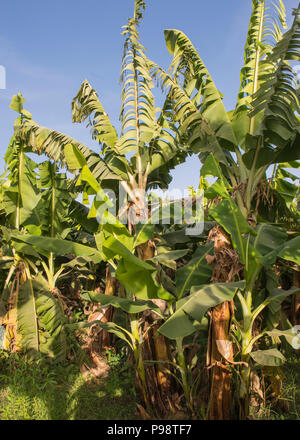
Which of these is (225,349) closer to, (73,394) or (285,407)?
(285,407)

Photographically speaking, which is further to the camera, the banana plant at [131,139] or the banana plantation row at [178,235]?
the banana plant at [131,139]

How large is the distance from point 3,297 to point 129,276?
13.3 ft

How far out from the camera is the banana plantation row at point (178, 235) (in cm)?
366

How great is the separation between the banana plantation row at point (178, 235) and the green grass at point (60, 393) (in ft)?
Result: 1.06

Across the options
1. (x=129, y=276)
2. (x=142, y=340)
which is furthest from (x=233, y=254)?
(x=142, y=340)

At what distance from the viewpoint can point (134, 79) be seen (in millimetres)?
6387

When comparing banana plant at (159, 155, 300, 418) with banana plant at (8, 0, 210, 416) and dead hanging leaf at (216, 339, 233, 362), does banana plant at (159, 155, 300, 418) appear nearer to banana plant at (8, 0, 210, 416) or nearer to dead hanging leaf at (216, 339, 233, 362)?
dead hanging leaf at (216, 339, 233, 362)

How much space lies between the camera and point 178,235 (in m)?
5.62

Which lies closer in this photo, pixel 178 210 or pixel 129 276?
pixel 129 276

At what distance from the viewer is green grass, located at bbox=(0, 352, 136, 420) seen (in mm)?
4746

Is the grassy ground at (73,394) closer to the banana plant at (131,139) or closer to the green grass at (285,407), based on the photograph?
the green grass at (285,407)

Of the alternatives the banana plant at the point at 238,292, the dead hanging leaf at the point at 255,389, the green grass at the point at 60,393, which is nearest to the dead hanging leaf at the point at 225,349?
the banana plant at the point at 238,292
